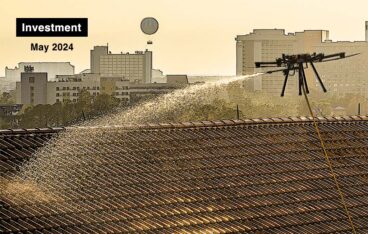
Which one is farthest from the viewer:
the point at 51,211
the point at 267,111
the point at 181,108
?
the point at 267,111

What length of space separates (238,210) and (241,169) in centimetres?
259

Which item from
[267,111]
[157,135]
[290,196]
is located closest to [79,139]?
[157,135]

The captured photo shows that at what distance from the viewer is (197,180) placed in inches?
1168

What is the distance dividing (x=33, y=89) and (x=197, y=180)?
14688cm

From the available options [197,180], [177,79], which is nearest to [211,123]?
[197,180]

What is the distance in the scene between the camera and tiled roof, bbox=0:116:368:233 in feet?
88.8

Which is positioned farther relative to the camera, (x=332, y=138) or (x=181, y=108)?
(x=181, y=108)

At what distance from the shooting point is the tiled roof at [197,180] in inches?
1066

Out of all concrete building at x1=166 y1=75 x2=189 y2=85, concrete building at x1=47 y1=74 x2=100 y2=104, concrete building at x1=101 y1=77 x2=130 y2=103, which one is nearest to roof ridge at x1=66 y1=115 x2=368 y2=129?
concrete building at x1=47 y1=74 x2=100 y2=104

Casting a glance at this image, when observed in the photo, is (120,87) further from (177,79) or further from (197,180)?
(197,180)

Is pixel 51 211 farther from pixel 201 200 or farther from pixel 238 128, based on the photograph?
pixel 238 128

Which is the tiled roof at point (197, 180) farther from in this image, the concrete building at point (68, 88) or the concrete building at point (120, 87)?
the concrete building at point (120, 87)

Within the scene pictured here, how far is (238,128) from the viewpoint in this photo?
3319cm

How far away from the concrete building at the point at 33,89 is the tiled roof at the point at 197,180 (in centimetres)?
14076
